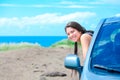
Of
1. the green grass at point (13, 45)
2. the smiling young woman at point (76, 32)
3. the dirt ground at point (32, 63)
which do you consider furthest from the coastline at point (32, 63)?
the smiling young woman at point (76, 32)

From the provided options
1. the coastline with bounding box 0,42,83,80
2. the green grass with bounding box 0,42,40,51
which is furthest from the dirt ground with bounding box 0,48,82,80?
the green grass with bounding box 0,42,40,51

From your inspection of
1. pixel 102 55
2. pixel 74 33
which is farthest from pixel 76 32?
pixel 102 55

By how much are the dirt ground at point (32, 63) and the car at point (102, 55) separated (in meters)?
10.4

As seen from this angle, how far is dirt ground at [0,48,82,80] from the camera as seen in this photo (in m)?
18.7

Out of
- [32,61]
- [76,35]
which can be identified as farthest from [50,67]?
[76,35]

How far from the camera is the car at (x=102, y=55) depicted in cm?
670

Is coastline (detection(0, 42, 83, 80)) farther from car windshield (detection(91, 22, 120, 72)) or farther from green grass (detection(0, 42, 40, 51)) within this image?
car windshield (detection(91, 22, 120, 72))

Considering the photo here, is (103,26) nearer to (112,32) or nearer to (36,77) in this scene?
(112,32)

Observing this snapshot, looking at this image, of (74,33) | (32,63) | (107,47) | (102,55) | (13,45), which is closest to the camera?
(102,55)

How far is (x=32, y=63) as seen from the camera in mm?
21328

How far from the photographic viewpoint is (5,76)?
60.8 feet

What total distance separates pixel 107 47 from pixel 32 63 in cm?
1422

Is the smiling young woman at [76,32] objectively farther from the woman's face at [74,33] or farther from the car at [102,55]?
the car at [102,55]

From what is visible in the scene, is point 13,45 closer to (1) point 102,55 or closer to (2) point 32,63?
(2) point 32,63
